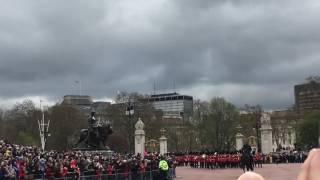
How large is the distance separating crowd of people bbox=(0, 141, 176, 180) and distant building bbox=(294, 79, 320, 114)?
6855 centimetres

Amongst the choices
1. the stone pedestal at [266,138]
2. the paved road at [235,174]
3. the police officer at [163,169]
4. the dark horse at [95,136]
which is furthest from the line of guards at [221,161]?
the police officer at [163,169]

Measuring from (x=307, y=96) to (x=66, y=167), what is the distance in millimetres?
118249

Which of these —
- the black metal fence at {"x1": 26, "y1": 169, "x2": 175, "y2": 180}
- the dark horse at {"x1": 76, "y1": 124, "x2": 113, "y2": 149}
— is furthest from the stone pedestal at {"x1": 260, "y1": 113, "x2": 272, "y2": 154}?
A: the black metal fence at {"x1": 26, "y1": 169, "x2": 175, "y2": 180}

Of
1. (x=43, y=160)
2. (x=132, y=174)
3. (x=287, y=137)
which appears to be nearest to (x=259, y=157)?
(x=132, y=174)

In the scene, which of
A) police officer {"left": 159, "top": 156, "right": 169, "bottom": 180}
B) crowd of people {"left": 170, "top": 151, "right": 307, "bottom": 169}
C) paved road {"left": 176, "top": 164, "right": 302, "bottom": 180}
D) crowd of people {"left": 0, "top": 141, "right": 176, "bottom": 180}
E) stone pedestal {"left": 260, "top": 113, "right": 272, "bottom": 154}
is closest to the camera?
crowd of people {"left": 0, "top": 141, "right": 176, "bottom": 180}

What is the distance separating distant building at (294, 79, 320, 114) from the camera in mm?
101750

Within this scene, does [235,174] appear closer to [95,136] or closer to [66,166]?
[95,136]

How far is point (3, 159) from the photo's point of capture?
2380 centimetres

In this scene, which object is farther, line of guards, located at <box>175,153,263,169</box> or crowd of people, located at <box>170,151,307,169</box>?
crowd of people, located at <box>170,151,307,169</box>

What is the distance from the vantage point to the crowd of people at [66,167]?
2383 centimetres

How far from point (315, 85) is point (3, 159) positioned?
270ft

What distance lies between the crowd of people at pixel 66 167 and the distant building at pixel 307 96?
68550 millimetres

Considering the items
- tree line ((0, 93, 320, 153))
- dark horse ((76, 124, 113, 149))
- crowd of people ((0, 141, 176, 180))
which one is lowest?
crowd of people ((0, 141, 176, 180))

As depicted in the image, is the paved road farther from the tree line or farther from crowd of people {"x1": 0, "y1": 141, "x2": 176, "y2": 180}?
the tree line
